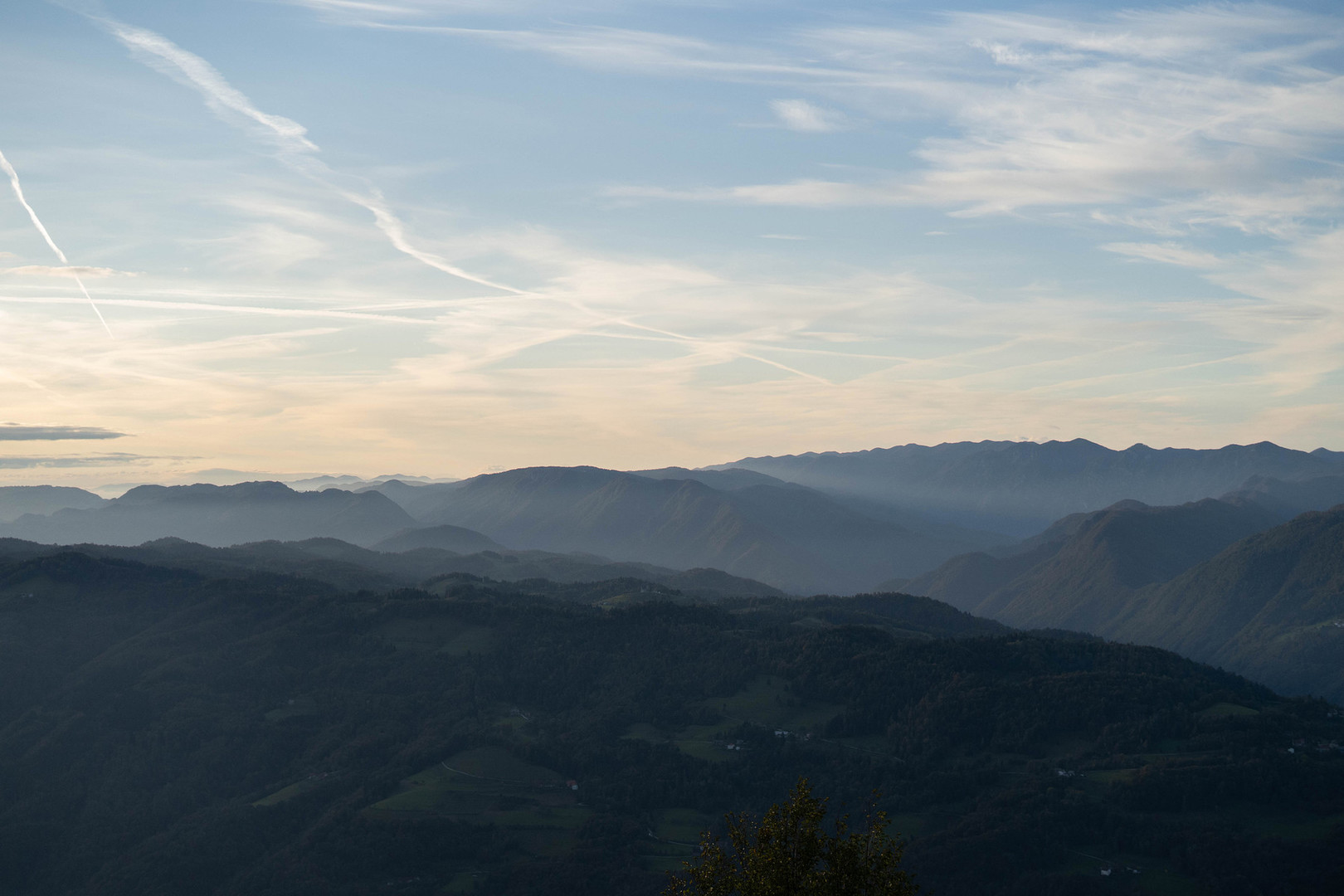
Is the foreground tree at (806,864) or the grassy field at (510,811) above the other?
the foreground tree at (806,864)

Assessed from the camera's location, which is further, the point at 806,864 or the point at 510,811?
the point at 510,811

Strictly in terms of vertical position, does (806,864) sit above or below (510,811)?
above

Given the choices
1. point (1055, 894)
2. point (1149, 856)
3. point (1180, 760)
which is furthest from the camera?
point (1180, 760)

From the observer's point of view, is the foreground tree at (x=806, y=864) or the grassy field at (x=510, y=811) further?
the grassy field at (x=510, y=811)

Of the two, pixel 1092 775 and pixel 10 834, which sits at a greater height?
pixel 1092 775

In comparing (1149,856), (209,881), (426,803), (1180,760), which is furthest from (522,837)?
(1180,760)

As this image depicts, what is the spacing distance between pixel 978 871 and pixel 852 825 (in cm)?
3098

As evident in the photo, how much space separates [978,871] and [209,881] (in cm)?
13395

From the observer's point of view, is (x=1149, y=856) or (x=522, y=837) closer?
(x=1149, y=856)

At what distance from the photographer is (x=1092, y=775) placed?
193 m

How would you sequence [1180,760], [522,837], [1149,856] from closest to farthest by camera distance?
[1149,856]
[522,837]
[1180,760]

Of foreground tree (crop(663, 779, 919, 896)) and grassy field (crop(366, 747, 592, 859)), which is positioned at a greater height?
foreground tree (crop(663, 779, 919, 896))

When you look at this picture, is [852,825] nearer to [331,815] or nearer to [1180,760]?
[1180,760]

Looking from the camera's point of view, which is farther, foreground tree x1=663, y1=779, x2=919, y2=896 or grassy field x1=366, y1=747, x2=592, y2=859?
grassy field x1=366, y1=747, x2=592, y2=859
